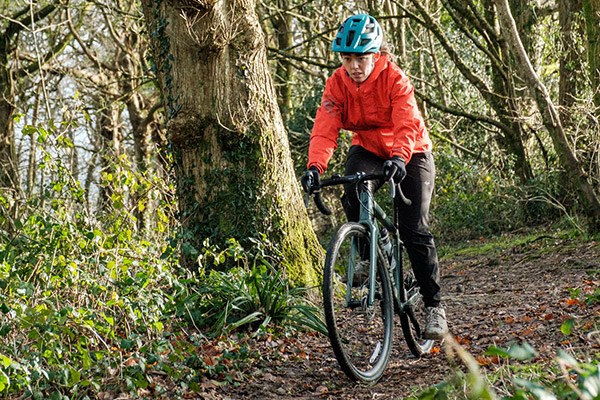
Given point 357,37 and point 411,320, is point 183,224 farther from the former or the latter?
point 357,37

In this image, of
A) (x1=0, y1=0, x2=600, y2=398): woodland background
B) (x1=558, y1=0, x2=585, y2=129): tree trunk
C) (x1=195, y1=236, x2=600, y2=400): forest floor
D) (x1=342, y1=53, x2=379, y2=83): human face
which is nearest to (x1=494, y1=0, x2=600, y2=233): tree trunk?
(x1=0, y1=0, x2=600, y2=398): woodland background

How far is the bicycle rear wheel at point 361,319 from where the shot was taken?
5.30 metres

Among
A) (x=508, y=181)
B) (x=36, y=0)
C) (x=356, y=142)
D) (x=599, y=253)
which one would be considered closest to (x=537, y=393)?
(x=356, y=142)

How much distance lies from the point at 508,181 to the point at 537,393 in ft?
42.8

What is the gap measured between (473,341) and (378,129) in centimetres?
182

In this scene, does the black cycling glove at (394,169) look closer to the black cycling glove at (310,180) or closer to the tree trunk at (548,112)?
the black cycling glove at (310,180)

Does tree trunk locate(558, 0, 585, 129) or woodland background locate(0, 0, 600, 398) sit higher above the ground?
tree trunk locate(558, 0, 585, 129)

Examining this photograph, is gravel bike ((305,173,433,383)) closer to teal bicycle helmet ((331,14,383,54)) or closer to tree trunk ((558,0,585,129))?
teal bicycle helmet ((331,14,383,54))

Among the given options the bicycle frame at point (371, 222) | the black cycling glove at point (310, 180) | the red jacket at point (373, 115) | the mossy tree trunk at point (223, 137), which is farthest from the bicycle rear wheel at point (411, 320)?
the mossy tree trunk at point (223, 137)

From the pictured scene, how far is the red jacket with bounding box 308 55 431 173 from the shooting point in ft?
18.4

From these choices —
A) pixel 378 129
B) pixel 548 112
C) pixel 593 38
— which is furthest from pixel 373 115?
pixel 593 38

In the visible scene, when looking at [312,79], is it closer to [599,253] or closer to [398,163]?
[599,253]

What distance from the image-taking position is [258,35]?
7.58 meters

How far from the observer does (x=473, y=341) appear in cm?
646
